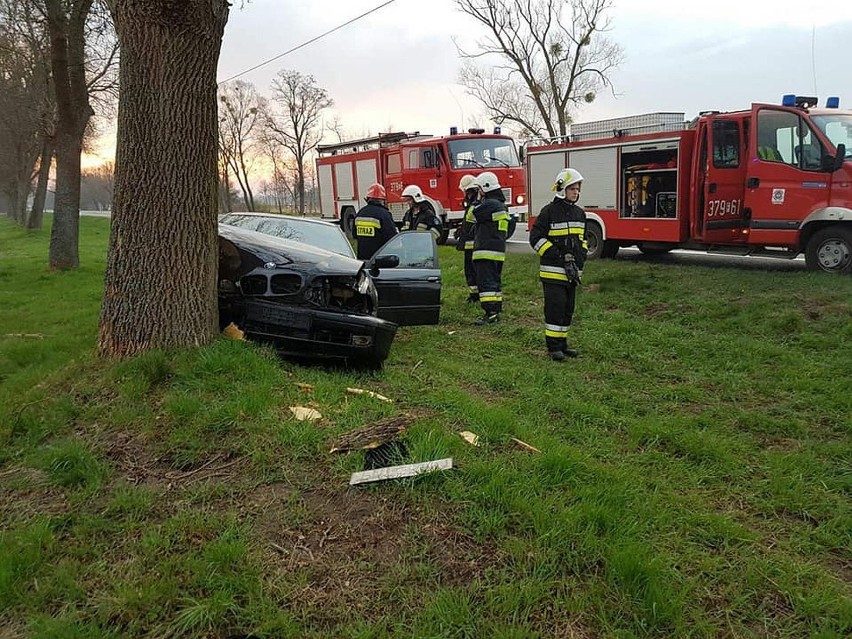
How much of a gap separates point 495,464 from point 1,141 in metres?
34.0

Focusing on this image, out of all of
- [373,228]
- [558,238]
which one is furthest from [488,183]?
[558,238]

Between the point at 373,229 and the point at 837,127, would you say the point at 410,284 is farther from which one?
the point at 837,127

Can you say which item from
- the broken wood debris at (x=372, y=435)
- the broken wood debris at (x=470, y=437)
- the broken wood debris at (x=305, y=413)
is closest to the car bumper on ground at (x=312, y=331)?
the broken wood debris at (x=305, y=413)

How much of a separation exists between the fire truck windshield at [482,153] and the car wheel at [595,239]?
14.2ft

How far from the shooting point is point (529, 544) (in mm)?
2475

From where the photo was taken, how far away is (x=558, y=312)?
5750mm

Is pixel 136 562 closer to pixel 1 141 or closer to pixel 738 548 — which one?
pixel 738 548

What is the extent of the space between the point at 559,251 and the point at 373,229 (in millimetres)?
2643

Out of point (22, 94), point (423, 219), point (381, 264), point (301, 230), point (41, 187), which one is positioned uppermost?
point (22, 94)

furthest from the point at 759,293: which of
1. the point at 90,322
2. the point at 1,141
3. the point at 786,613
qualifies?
the point at 1,141

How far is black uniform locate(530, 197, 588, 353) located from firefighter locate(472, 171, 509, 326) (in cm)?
154

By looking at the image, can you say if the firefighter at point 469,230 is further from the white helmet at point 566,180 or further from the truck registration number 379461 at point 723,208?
the truck registration number 379461 at point 723,208

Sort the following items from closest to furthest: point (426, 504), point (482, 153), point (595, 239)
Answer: point (426, 504) < point (595, 239) < point (482, 153)

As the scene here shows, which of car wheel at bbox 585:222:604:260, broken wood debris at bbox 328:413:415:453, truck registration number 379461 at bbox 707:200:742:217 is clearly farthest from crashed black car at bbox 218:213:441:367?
car wheel at bbox 585:222:604:260
